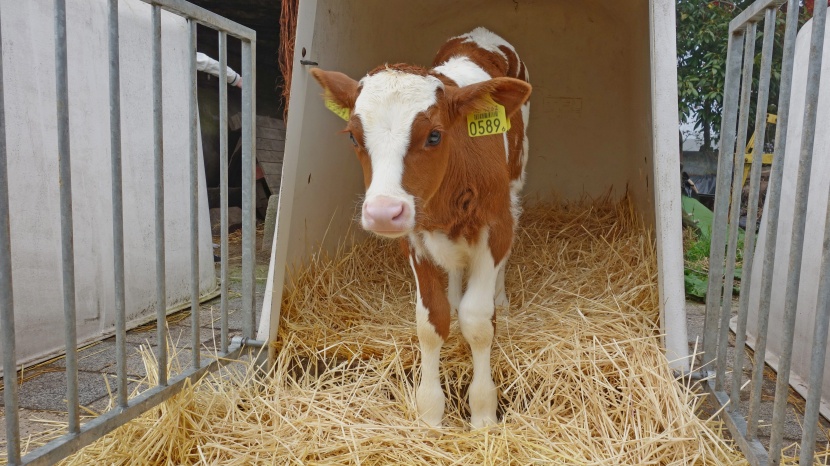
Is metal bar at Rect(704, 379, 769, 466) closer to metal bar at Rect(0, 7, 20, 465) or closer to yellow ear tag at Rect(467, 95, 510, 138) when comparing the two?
yellow ear tag at Rect(467, 95, 510, 138)

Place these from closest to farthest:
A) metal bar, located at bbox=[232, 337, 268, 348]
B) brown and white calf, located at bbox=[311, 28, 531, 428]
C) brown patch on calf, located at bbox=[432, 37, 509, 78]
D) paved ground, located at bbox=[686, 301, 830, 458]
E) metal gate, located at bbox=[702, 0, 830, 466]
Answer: metal gate, located at bbox=[702, 0, 830, 466] → brown and white calf, located at bbox=[311, 28, 531, 428] → paved ground, located at bbox=[686, 301, 830, 458] → metal bar, located at bbox=[232, 337, 268, 348] → brown patch on calf, located at bbox=[432, 37, 509, 78]

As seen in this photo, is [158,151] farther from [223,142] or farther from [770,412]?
[770,412]

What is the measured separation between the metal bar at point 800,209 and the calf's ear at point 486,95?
98 centimetres

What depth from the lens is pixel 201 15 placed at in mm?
2484

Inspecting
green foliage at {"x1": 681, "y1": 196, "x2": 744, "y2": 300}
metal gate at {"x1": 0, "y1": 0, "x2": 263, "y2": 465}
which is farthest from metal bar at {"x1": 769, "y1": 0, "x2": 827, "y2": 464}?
green foliage at {"x1": 681, "y1": 196, "x2": 744, "y2": 300}

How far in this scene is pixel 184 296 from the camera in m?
4.91

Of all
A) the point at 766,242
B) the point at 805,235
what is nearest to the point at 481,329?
the point at 766,242

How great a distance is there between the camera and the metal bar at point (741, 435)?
2.08 m

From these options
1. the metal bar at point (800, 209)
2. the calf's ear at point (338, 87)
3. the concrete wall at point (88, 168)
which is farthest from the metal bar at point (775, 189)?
the concrete wall at point (88, 168)

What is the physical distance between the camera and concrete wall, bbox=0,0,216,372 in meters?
3.54

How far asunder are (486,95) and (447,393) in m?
1.31

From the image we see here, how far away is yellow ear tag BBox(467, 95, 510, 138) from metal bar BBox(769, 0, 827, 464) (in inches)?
43.1

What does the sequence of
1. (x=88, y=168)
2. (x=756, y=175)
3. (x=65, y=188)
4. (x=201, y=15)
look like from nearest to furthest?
(x=65, y=188) → (x=756, y=175) → (x=201, y=15) → (x=88, y=168)

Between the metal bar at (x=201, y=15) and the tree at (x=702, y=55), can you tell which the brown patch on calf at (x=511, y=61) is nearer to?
the metal bar at (x=201, y=15)
